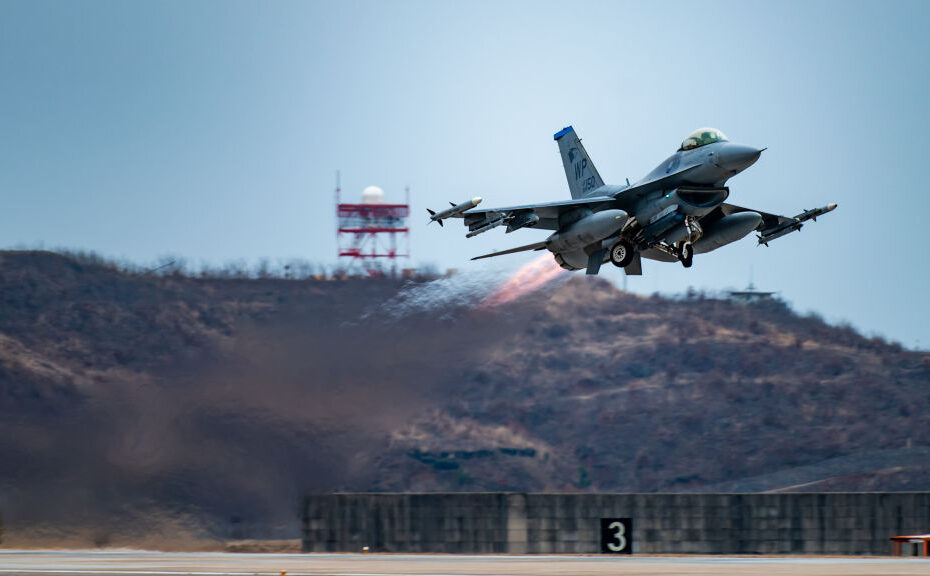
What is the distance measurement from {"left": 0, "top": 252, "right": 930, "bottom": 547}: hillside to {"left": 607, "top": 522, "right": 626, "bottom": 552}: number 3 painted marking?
430 inches

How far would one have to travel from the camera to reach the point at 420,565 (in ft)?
109

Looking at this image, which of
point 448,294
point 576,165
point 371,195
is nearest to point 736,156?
point 576,165

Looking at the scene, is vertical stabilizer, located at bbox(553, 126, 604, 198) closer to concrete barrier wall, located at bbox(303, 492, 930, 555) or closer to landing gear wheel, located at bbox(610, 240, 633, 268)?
landing gear wheel, located at bbox(610, 240, 633, 268)

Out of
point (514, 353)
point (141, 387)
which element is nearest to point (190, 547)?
point (141, 387)

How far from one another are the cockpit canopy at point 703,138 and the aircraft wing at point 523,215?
2.96 m

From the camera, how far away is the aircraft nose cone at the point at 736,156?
109 ft

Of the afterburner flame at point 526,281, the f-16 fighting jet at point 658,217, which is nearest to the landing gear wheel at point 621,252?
the f-16 fighting jet at point 658,217

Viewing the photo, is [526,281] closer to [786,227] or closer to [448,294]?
[448,294]

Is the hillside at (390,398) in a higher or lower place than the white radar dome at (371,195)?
lower

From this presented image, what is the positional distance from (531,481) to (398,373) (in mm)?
21209

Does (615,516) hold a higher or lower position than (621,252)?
lower

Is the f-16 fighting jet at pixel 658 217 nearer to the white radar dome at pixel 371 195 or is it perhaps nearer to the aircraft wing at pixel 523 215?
the aircraft wing at pixel 523 215

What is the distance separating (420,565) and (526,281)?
23.4m

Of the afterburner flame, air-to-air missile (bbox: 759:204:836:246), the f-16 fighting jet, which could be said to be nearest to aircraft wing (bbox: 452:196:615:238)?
the f-16 fighting jet
